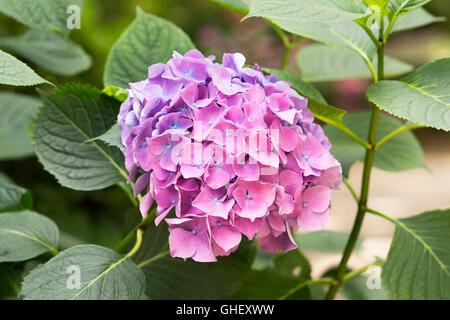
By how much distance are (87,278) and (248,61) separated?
2.05m

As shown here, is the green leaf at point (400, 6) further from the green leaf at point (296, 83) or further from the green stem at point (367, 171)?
the green leaf at point (296, 83)

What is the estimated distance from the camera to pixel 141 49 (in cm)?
73

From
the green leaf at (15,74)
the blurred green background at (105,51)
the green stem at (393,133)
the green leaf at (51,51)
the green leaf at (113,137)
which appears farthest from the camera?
the blurred green background at (105,51)

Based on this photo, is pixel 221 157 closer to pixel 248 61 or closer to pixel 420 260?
pixel 420 260

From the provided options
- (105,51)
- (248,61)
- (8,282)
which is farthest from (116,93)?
(248,61)

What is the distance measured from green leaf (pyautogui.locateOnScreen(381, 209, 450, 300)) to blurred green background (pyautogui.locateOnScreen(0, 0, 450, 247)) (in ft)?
1.08

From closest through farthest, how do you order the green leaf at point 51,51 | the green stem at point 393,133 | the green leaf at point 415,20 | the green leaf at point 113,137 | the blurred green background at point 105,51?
the green leaf at point 113,137 < the green stem at point 393,133 < the green leaf at point 415,20 < the green leaf at point 51,51 < the blurred green background at point 105,51

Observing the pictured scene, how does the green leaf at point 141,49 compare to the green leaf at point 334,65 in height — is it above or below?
above

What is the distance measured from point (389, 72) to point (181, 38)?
1.11 ft

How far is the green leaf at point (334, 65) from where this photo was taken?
35.2 inches

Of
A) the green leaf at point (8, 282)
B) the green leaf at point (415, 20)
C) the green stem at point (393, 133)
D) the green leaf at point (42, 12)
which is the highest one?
the green leaf at point (42, 12)

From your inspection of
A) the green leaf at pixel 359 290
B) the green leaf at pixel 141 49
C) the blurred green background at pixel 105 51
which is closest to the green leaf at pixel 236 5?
the green leaf at pixel 141 49

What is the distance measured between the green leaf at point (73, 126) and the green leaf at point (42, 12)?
0.26 ft
